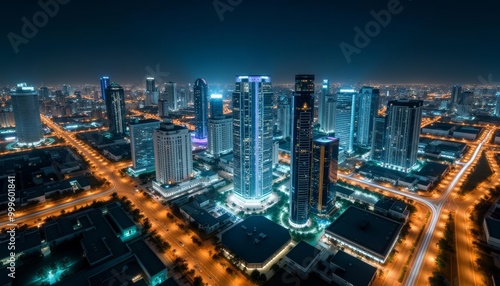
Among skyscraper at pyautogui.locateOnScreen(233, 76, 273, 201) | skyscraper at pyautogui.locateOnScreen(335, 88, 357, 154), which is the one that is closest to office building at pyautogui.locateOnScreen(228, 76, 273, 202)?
skyscraper at pyautogui.locateOnScreen(233, 76, 273, 201)

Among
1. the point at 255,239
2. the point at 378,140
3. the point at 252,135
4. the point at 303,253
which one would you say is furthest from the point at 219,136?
the point at 303,253

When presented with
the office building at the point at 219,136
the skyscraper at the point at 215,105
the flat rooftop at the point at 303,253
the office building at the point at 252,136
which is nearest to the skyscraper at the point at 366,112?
the office building at the point at 219,136

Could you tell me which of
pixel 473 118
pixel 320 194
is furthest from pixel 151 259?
pixel 473 118

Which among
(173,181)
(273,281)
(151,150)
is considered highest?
(151,150)

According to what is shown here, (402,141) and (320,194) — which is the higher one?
(402,141)

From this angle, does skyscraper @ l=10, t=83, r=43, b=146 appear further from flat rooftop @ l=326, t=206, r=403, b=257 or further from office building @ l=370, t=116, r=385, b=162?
office building @ l=370, t=116, r=385, b=162

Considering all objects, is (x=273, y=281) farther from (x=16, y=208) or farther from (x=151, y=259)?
(x=16, y=208)
